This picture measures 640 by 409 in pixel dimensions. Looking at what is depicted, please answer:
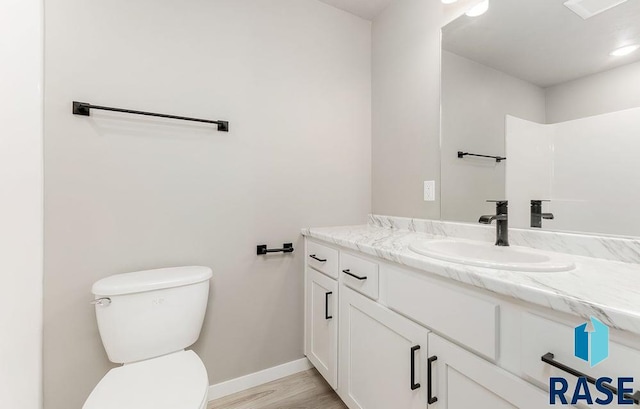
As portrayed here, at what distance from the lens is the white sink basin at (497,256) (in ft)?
2.49

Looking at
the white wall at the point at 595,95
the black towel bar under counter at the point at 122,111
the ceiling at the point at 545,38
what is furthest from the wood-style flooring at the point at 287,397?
the ceiling at the point at 545,38

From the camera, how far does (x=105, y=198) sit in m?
1.25

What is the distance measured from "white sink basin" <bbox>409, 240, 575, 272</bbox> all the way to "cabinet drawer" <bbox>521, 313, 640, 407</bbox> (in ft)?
0.57

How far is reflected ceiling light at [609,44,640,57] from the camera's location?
89 centimetres

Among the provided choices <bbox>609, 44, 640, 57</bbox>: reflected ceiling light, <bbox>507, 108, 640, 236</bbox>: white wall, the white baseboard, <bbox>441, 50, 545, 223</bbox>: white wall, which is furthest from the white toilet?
<bbox>609, 44, 640, 57</bbox>: reflected ceiling light

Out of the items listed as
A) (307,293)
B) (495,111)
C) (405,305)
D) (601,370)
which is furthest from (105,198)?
(495,111)

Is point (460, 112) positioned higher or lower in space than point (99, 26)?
lower

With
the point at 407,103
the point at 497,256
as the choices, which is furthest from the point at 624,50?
the point at 407,103

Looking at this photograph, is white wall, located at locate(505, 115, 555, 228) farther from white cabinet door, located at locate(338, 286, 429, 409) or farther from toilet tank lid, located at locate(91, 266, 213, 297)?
toilet tank lid, located at locate(91, 266, 213, 297)

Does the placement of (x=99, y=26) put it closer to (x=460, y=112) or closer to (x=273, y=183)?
(x=273, y=183)

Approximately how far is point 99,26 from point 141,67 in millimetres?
216

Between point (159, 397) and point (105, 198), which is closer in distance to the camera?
point (159, 397)

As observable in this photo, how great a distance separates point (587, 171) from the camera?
0.98 meters

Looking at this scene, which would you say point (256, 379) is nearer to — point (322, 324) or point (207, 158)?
point (322, 324)
